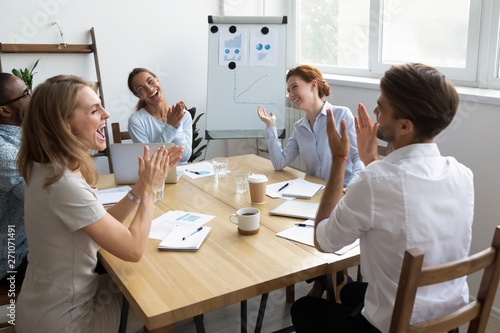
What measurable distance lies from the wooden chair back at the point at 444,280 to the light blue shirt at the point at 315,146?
1241 mm

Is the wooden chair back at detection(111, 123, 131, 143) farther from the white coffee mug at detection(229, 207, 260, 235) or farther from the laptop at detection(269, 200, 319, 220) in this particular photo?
the white coffee mug at detection(229, 207, 260, 235)

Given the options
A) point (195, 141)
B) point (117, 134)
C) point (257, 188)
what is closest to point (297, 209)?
point (257, 188)

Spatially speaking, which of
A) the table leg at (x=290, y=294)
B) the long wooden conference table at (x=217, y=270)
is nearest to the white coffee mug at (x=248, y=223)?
the long wooden conference table at (x=217, y=270)

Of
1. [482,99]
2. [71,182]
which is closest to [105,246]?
[71,182]

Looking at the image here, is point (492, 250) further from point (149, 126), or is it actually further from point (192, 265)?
point (149, 126)

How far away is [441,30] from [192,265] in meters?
2.35

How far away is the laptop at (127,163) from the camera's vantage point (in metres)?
2.32

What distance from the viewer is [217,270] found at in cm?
142

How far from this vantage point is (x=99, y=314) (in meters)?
1.52

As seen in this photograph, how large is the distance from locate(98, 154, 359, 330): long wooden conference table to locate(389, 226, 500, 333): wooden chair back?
0.36 m

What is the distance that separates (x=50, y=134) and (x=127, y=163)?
0.95 m

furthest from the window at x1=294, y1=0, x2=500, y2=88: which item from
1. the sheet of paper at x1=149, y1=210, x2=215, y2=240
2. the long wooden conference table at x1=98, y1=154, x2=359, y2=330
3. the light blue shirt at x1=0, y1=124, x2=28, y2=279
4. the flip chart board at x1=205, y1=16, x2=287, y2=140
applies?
the light blue shirt at x1=0, y1=124, x2=28, y2=279

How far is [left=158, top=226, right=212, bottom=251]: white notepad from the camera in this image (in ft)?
5.21

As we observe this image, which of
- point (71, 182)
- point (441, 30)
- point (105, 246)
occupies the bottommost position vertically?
point (105, 246)
